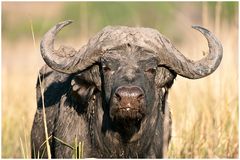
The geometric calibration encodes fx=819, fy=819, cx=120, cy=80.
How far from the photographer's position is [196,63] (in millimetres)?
8469

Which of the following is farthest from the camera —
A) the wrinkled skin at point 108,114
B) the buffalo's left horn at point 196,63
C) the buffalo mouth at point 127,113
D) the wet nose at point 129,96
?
the buffalo's left horn at point 196,63

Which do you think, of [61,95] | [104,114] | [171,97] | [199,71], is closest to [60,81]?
[61,95]

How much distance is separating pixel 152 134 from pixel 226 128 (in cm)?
189

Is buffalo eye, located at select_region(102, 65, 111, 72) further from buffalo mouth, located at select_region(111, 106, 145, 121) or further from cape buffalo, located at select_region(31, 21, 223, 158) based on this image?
buffalo mouth, located at select_region(111, 106, 145, 121)

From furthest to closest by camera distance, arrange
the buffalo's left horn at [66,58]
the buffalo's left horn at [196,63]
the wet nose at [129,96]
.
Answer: the buffalo's left horn at [196,63] → the buffalo's left horn at [66,58] → the wet nose at [129,96]

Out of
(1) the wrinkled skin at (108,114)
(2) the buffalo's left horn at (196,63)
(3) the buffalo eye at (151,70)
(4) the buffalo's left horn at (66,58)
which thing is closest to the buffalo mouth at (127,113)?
(1) the wrinkled skin at (108,114)

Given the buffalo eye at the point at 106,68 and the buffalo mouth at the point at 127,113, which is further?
the buffalo eye at the point at 106,68

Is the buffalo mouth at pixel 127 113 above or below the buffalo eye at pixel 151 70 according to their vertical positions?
below

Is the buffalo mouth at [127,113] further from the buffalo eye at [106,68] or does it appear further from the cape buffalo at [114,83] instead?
the buffalo eye at [106,68]

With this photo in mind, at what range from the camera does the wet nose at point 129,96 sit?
718 cm

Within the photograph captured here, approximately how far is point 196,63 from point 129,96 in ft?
4.93

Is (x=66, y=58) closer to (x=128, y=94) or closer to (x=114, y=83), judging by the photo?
(x=114, y=83)

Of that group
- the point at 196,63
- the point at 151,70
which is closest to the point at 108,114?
the point at 151,70

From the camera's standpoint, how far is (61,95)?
905 centimetres
